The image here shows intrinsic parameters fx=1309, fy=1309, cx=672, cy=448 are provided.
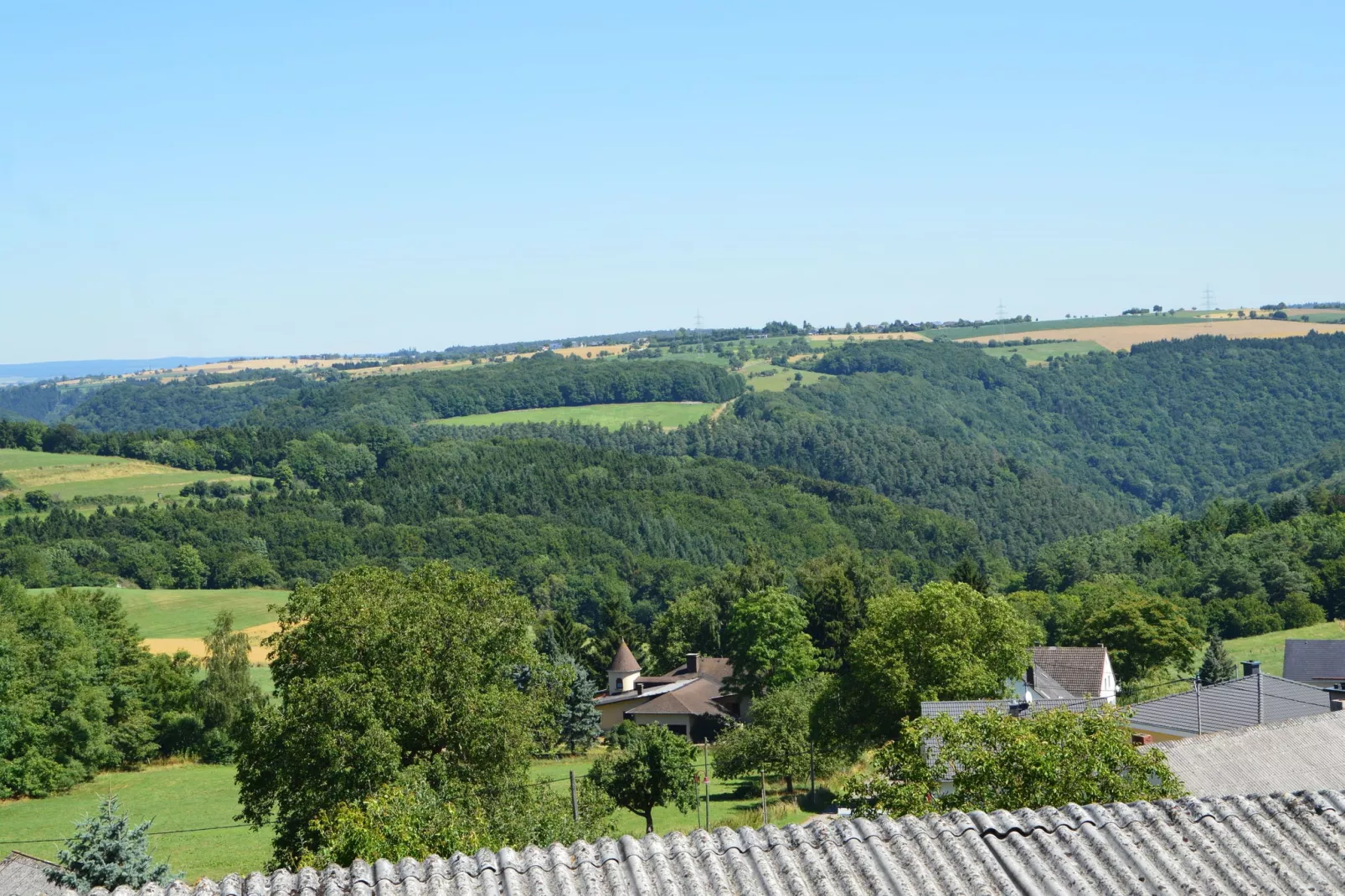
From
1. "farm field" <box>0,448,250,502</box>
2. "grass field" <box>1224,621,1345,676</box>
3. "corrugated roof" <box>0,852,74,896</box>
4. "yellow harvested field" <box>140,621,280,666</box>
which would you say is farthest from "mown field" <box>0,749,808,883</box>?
"farm field" <box>0,448,250,502</box>

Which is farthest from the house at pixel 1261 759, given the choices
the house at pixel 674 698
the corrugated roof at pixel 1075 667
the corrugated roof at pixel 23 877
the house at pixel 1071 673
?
the house at pixel 674 698

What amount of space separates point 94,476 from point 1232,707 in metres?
138

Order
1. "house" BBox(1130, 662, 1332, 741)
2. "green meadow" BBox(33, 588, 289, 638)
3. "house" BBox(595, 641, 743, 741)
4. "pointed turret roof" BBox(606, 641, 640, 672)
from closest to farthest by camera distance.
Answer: "house" BBox(1130, 662, 1332, 741) → "house" BBox(595, 641, 743, 741) → "pointed turret roof" BBox(606, 641, 640, 672) → "green meadow" BBox(33, 588, 289, 638)

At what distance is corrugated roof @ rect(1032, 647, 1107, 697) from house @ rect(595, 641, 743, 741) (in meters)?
15.6

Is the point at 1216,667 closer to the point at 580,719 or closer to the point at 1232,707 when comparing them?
the point at 1232,707

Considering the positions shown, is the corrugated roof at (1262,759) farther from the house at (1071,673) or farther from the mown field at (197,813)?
the house at (1071,673)

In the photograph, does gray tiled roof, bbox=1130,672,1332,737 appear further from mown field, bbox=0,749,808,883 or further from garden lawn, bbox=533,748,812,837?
mown field, bbox=0,749,808,883

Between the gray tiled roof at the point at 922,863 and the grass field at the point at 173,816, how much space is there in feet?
84.9

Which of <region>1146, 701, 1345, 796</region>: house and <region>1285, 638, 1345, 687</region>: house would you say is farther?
<region>1285, 638, 1345, 687</region>: house

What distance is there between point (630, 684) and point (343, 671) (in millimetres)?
47601

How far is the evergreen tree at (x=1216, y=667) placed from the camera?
61.5 metres

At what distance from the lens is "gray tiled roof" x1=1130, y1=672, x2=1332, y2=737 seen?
36094 millimetres

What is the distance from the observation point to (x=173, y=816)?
45500mm

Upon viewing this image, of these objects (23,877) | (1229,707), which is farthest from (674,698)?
(23,877)
